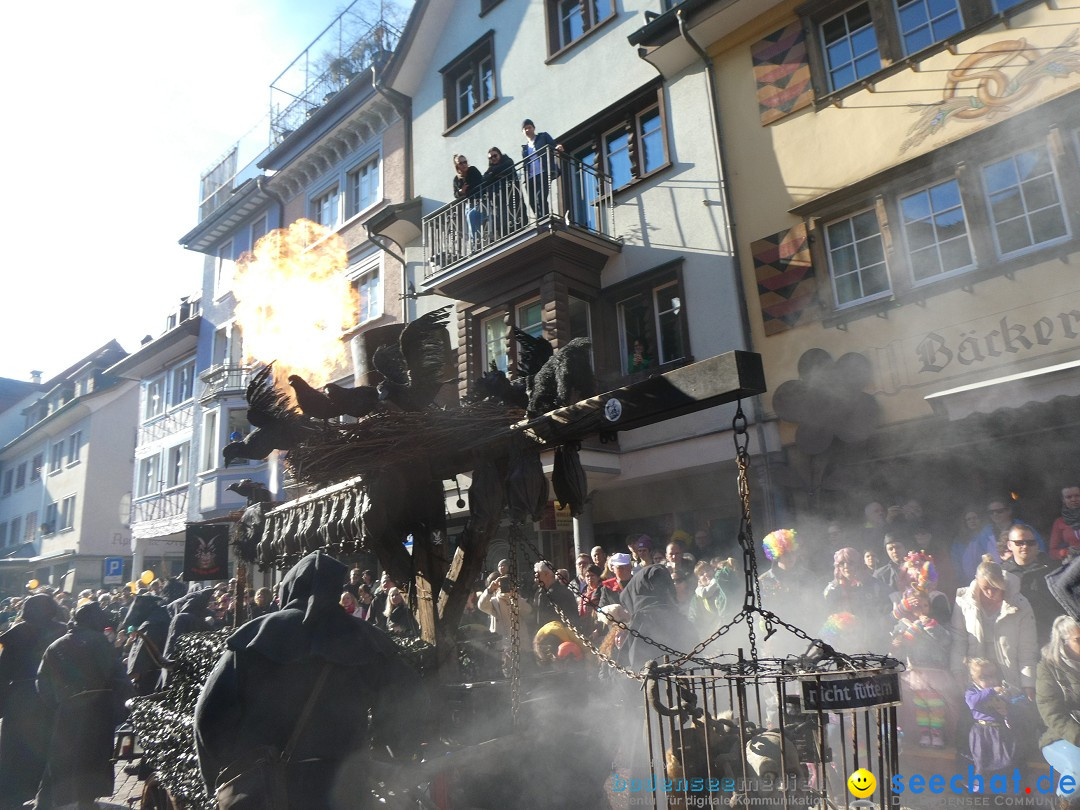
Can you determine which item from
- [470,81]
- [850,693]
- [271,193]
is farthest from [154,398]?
[850,693]

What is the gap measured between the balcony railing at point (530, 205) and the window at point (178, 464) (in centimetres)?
1679

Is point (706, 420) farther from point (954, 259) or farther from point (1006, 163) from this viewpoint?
point (1006, 163)

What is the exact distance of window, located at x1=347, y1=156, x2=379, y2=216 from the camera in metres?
18.0

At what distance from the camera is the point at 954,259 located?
8.71 meters

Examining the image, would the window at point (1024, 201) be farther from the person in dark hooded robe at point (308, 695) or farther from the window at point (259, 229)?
the window at point (259, 229)

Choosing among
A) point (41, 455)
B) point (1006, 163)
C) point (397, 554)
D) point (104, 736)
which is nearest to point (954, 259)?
point (1006, 163)

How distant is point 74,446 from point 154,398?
37.2ft

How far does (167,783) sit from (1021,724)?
5994 millimetres

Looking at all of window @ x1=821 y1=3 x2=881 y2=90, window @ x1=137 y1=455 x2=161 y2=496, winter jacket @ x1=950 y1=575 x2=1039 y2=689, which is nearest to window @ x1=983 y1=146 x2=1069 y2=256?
window @ x1=821 y1=3 x2=881 y2=90

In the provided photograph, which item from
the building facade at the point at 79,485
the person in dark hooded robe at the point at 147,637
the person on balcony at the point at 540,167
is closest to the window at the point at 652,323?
the person on balcony at the point at 540,167

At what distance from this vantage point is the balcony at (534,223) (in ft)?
38.7

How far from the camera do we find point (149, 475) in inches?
1110

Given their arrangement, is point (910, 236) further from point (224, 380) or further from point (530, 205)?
point (224, 380)

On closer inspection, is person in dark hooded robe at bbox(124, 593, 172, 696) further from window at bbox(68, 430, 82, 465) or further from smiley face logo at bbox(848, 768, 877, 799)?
window at bbox(68, 430, 82, 465)
